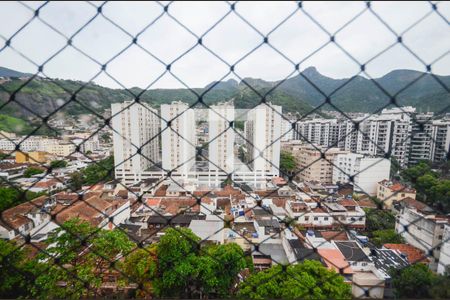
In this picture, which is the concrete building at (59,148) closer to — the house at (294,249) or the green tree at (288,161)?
the green tree at (288,161)

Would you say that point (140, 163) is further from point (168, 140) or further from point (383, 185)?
point (383, 185)

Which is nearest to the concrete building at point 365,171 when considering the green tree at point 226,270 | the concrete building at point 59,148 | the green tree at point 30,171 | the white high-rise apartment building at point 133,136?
the green tree at point 226,270

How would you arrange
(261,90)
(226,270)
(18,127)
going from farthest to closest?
1. (226,270)
2. (18,127)
3. (261,90)

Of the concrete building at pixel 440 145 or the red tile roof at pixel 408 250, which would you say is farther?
the red tile roof at pixel 408 250

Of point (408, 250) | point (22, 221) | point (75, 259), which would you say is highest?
point (75, 259)

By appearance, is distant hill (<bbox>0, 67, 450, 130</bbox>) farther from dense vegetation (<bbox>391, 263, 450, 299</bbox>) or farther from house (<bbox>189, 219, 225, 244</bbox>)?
house (<bbox>189, 219, 225, 244</bbox>)

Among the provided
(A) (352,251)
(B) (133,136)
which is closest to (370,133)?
(A) (352,251)

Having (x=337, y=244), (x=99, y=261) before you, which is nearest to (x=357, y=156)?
(x=337, y=244)

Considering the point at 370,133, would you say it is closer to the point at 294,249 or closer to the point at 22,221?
the point at 294,249
